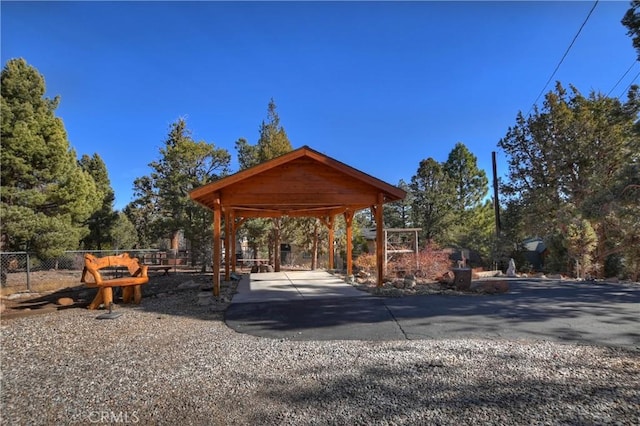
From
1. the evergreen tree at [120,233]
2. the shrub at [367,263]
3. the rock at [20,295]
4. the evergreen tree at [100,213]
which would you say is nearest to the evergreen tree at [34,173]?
the rock at [20,295]

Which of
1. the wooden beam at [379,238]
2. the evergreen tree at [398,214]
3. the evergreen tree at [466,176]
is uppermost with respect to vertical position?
the evergreen tree at [466,176]

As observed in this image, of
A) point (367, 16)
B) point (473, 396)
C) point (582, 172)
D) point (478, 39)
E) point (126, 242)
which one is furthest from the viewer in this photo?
point (126, 242)

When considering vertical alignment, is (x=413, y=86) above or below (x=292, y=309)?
above

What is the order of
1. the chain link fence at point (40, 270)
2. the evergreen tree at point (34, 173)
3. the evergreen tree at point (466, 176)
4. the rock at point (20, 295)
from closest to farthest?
1. the rock at point (20, 295)
2. the chain link fence at point (40, 270)
3. the evergreen tree at point (34, 173)
4. the evergreen tree at point (466, 176)

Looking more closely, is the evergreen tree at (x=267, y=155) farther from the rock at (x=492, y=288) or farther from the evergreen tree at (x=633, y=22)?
the evergreen tree at (x=633, y=22)

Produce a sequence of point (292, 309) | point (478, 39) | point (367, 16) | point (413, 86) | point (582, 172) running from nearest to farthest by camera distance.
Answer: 1. point (292, 309)
2. point (367, 16)
3. point (478, 39)
4. point (413, 86)
5. point (582, 172)

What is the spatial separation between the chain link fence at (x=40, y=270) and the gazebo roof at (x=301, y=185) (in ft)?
25.2

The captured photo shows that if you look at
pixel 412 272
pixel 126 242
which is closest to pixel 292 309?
pixel 412 272

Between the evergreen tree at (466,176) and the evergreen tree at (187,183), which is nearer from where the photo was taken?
the evergreen tree at (187,183)

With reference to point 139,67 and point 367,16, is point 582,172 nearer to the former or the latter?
point 367,16

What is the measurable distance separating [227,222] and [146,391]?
7.17m

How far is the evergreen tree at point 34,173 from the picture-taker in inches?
502

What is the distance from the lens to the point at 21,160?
12977mm

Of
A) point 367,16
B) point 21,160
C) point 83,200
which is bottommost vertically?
point 83,200
